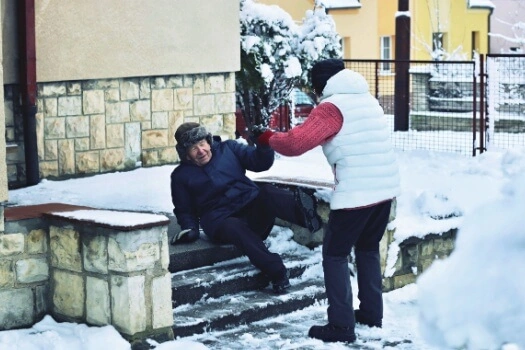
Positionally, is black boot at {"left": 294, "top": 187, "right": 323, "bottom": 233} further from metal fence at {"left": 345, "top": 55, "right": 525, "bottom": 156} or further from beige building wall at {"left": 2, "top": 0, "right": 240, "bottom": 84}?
metal fence at {"left": 345, "top": 55, "right": 525, "bottom": 156}

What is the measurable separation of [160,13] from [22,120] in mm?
1820

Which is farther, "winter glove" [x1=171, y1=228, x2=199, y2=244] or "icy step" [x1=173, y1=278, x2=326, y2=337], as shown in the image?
"winter glove" [x1=171, y1=228, x2=199, y2=244]

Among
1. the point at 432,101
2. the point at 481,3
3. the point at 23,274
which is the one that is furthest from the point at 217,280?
the point at 481,3

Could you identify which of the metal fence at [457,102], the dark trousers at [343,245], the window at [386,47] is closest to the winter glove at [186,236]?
the dark trousers at [343,245]

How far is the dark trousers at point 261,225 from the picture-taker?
7574 mm

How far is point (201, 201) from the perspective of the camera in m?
7.79

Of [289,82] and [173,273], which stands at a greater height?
[289,82]

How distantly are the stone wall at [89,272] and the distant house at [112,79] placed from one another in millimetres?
2455

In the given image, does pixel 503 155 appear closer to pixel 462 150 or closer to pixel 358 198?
pixel 462 150

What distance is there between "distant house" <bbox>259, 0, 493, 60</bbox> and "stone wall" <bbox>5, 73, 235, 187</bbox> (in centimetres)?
1825

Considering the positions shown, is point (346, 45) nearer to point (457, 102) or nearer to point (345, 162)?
point (457, 102)

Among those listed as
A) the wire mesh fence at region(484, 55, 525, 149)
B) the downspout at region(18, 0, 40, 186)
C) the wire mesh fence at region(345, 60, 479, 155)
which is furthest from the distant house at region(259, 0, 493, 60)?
the downspout at region(18, 0, 40, 186)

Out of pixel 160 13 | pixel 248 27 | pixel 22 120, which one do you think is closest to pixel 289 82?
pixel 248 27

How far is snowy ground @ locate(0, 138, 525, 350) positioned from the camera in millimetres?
3205
